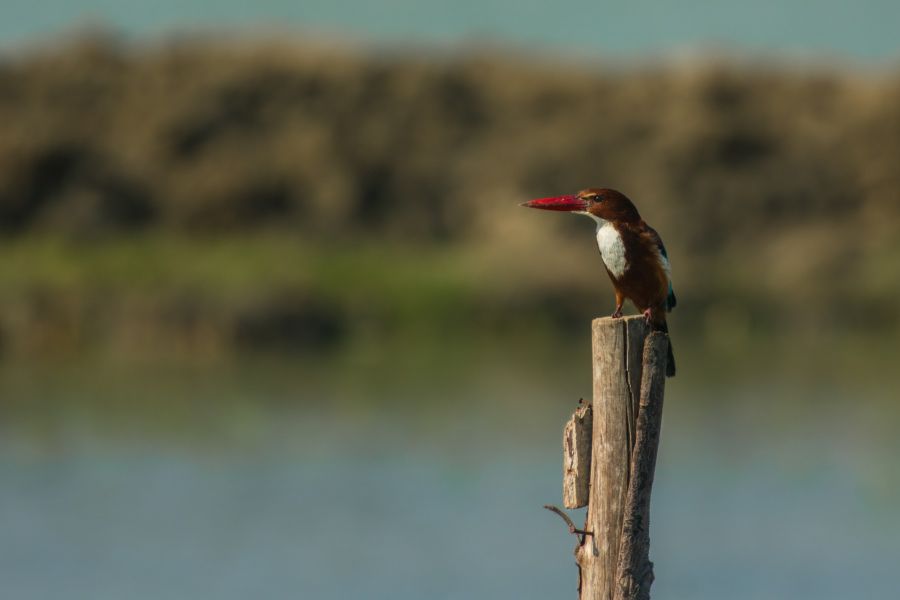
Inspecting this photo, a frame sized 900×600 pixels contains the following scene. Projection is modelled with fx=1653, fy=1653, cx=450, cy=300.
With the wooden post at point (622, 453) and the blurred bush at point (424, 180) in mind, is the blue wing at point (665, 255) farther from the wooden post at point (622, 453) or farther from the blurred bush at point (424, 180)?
the blurred bush at point (424, 180)

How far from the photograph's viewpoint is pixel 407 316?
2420 centimetres

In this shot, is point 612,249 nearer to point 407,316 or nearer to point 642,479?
point 642,479

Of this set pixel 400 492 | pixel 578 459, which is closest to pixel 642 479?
pixel 578 459

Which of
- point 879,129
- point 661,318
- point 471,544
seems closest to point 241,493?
point 471,544

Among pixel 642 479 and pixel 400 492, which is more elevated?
pixel 400 492

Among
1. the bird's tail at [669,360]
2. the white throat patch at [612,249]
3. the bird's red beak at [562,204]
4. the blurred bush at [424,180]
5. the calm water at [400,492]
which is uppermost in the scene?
the blurred bush at [424,180]

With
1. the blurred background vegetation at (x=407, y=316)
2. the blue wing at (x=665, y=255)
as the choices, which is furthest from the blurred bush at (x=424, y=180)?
the blue wing at (x=665, y=255)

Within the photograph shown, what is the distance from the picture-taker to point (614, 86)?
46.7 m

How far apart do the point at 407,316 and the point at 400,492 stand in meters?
11.3

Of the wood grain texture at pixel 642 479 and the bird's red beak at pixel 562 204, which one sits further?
the bird's red beak at pixel 562 204

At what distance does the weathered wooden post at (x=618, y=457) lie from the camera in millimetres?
5340

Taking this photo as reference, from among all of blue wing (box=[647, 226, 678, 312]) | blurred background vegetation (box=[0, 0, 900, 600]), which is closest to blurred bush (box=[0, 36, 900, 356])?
blurred background vegetation (box=[0, 0, 900, 600])

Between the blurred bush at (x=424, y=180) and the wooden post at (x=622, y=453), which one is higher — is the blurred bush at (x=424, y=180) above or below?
above

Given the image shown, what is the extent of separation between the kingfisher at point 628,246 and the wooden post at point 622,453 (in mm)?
162
